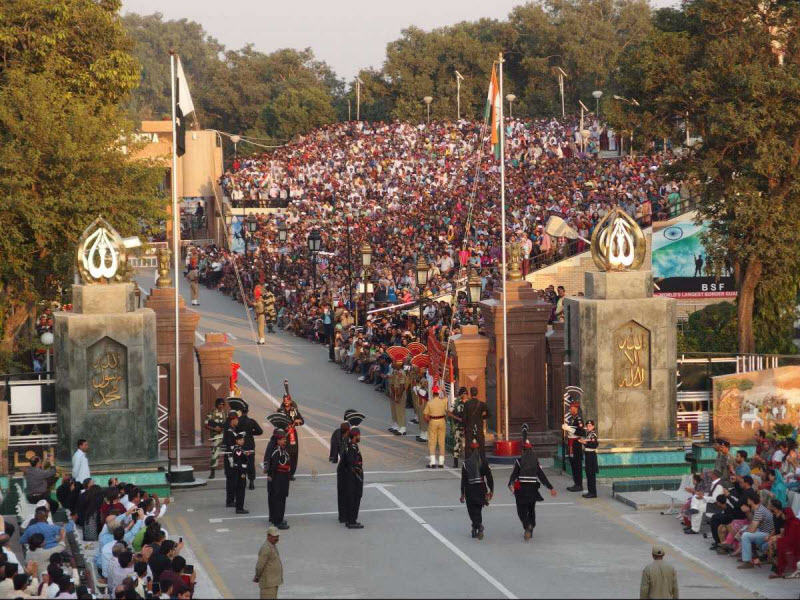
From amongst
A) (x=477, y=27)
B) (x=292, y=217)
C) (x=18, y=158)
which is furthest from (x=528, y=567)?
(x=477, y=27)

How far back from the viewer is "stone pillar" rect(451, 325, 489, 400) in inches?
1072

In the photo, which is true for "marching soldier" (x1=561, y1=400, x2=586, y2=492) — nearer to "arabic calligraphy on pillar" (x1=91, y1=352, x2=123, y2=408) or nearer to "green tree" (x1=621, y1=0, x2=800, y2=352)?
"arabic calligraphy on pillar" (x1=91, y1=352, x2=123, y2=408)

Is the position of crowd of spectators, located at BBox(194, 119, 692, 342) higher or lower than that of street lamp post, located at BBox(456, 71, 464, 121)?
lower

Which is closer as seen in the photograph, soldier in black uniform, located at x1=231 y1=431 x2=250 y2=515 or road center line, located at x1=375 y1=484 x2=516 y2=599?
road center line, located at x1=375 y1=484 x2=516 y2=599

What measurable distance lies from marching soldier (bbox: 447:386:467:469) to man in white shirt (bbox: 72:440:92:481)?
6.41 meters

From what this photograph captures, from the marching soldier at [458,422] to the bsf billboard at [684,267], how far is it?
59.6 feet

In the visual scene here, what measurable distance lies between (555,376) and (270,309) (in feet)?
56.7

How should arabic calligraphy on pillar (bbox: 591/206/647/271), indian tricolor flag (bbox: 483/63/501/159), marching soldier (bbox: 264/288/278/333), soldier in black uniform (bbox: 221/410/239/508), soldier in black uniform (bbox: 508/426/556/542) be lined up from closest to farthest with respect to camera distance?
soldier in black uniform (bbox: 508/426/556/542) < soldier in black uniform (bbox: 221/410/239/508) < arabic calligraphy on pillar (bbox: 591/206/647/271) < indian tricolor flag (bbox: 483/63/501/159) < marching soldier (bbox: 264/288/278/333)

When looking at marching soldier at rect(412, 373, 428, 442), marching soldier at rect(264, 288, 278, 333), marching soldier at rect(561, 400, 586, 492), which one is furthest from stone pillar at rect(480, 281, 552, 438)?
marching soldier at rect(264, 288, 278, 333)

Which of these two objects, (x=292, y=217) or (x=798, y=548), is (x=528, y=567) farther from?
(x=292, y=217)

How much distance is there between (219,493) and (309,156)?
149 ft

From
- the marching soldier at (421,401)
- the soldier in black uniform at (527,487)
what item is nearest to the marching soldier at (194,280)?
Result: the marching soldier at (421,401)

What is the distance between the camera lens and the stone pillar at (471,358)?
27.2m

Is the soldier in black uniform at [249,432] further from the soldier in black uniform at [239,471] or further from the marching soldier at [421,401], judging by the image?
the marching soldier at [421,401]
